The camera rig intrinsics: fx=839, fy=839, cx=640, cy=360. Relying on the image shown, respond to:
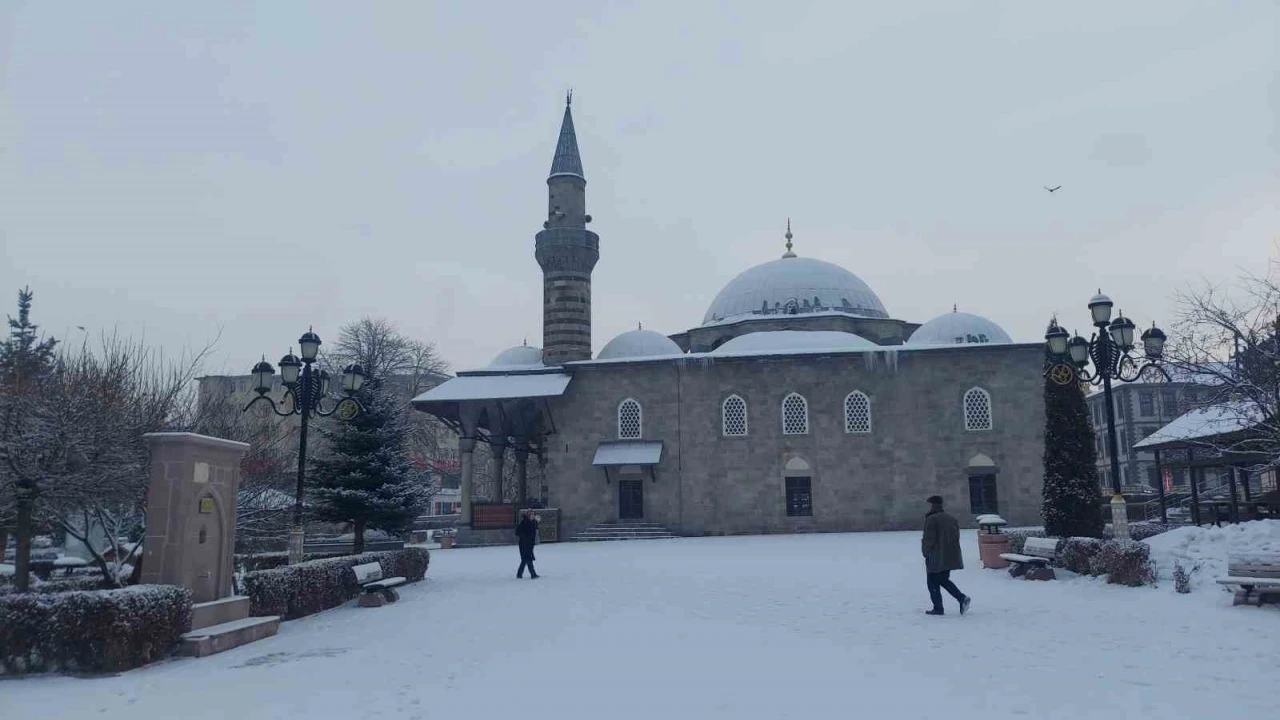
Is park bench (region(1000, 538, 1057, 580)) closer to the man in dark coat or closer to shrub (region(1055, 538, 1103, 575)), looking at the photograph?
shrub (region(1055, 538, 1103, 575))

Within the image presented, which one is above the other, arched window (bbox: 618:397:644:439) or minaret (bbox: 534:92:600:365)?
minaret (bbox: 534:92:600:365)

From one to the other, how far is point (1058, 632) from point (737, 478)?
19.3 m

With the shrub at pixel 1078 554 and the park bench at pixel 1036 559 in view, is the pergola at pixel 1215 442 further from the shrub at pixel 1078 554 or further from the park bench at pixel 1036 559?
the park bench at pixel 1036 559

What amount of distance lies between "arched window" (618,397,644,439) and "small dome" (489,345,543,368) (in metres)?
4.80

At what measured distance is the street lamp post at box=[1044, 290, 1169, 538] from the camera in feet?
39.9

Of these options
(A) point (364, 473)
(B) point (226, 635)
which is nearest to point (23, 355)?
(A) point (364, 473)

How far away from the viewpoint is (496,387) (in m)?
28.7

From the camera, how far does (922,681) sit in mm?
6613

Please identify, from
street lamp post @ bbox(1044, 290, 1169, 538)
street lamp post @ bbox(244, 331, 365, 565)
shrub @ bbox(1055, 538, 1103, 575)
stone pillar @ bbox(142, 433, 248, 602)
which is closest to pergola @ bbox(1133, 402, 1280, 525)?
street lamp post @ bbox(1044, 290, 1169, 538)

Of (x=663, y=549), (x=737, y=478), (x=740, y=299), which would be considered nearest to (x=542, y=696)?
(x=663, y=549)

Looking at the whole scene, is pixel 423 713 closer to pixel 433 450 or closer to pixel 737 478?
pixel 737 478

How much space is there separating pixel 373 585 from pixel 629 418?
1695 centimetres

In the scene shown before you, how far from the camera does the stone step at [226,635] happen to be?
830cm

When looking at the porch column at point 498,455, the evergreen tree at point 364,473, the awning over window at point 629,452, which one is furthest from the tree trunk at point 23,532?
the porch column at point 498,455
